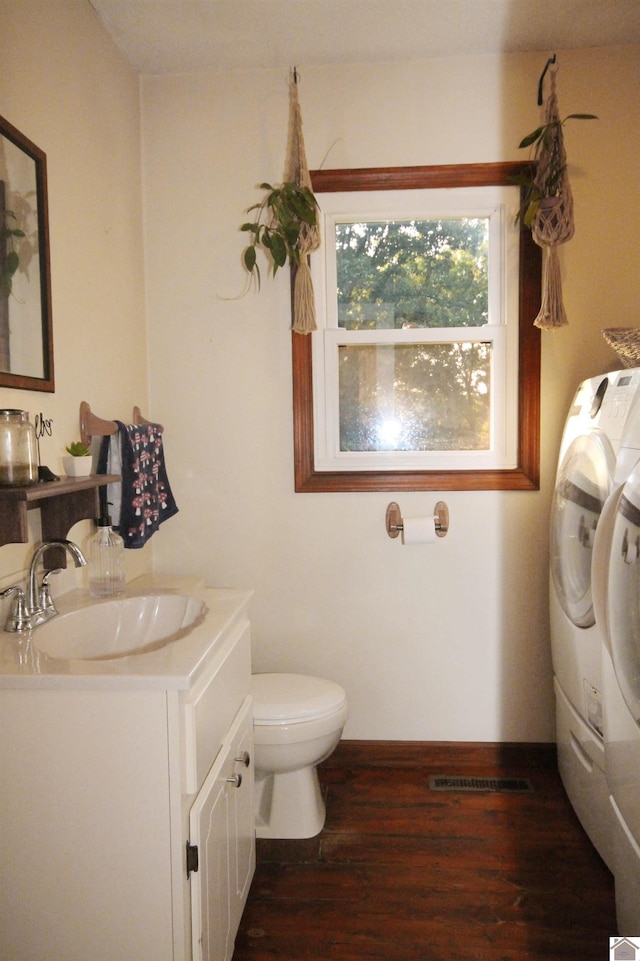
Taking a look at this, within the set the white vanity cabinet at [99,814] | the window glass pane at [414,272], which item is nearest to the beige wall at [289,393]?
the window glass pane at [414,272]

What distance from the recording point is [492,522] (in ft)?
7.41

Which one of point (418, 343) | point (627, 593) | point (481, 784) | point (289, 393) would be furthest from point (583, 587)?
point (289, 393)

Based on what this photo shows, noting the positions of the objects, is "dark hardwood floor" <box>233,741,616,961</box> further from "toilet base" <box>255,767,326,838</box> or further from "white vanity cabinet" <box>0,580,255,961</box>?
"white vanity cabinet" <box>0,580,255,961</box>

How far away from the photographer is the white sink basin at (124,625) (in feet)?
4.87

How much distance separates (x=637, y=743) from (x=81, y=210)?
192cm

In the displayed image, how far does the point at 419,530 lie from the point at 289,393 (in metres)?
0.66

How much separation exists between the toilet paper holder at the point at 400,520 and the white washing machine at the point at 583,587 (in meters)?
0.35

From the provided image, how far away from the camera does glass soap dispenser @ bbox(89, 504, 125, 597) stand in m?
1.72

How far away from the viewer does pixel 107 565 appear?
175 cm

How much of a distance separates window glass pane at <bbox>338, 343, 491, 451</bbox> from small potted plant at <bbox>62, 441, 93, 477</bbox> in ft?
3.10

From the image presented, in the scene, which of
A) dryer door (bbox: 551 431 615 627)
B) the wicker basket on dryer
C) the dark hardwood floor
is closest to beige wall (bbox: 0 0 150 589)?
the dark hardwood floor

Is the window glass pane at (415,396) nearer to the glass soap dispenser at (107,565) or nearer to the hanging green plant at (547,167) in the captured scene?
the hanging green plant at (547,167)

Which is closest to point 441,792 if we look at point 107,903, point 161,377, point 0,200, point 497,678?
point 497,678

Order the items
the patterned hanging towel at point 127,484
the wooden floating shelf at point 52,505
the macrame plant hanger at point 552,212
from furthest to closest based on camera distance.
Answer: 1. the macrame plant hanger at point 552,212
2. the patterned hanging towel at point 127,484
3. the wooden floating shelf at point 52,505
